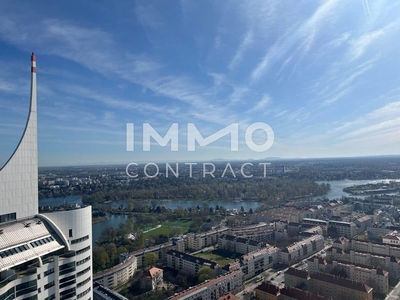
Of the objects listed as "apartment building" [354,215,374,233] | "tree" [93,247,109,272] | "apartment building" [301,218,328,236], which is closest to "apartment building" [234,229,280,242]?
"apartment building" [301,218,328,236]

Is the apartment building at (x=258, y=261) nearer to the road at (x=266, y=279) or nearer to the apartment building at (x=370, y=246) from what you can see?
the road at (x=266, y=279)

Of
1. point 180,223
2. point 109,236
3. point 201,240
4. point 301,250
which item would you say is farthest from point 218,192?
point 301,250

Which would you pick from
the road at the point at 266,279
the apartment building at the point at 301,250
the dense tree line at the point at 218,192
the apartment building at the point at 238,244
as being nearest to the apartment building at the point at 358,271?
the road at the point at 266,279

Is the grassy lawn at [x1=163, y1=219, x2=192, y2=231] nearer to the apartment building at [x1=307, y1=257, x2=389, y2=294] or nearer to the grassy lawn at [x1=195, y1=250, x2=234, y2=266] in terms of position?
the grassy lawn at [x1=195, y1=250, x2=234, y2=266]

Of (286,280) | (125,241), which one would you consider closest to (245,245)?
(286,280)

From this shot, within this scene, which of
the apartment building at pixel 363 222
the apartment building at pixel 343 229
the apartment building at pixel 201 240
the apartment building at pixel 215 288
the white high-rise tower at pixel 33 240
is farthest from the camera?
the apartment building at pixel 363 222

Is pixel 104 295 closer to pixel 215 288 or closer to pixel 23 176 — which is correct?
pixel 215 288

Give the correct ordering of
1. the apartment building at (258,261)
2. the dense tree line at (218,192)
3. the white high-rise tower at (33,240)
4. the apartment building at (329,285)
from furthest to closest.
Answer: the dense tree line at (218,192)
the apartment building at (258,261)
the apartment building at (329,285)
the white high-rise tower at (33,240)
